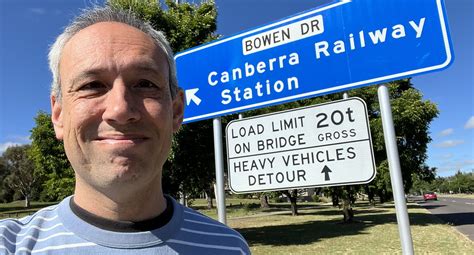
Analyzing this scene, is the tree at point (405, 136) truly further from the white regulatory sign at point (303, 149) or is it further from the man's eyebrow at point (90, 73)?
the man's eyebrow at point (90, 73)

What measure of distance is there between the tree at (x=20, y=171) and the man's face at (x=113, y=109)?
64.0m

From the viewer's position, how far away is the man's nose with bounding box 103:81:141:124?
1277 mm

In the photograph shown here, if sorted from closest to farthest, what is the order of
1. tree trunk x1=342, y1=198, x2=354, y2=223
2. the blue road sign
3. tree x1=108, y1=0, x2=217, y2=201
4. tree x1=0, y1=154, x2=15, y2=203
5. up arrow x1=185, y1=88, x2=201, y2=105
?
1. the blue road sign
2. up arrow x1=185, y1=88, x2=201, y2=105
3. tree x1=108, y1=0, x2=217, y2=201
4. tree trunk x1=342, y1=198, x2=354, y2=223
5. tree x1=0, y1=154, x2=15, y2=203

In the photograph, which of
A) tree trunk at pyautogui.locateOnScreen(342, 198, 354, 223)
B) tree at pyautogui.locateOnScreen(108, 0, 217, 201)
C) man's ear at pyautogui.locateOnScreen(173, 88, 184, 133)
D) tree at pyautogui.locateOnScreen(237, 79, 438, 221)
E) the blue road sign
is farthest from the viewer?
tree trunk at pyautogui.locateOnScreen(342, 198, 354, 223)

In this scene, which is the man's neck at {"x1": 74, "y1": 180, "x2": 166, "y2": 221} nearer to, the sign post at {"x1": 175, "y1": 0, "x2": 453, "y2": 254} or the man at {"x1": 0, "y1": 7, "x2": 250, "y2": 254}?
the man at {"x1": 0, "y1": 7, "x2": 250, "y2": 254}

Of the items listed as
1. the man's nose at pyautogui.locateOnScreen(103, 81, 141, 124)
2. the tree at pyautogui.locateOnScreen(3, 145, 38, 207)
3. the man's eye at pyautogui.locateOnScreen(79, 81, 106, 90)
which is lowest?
the man's nose at pyautogui.locateOnScreen(103, 81, 141, 124)

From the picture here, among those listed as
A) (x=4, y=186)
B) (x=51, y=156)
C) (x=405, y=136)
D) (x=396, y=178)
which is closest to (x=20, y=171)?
(x=4, y=186)

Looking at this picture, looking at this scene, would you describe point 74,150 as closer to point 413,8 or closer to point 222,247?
point 222,247

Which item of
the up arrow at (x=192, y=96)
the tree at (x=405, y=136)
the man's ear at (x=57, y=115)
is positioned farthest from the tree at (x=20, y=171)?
the man's ear at (x=57, y=115)

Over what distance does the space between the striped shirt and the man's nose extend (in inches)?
15.5

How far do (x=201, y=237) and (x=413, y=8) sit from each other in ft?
7.42

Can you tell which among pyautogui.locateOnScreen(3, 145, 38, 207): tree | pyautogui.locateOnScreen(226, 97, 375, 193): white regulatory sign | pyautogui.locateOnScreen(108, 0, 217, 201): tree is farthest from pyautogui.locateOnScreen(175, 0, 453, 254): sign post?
pyautogui.locateOnScreen(3, 145, 38, 207): tree

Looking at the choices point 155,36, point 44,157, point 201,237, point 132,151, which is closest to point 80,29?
point 155,36

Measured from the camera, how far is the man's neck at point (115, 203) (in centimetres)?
129
